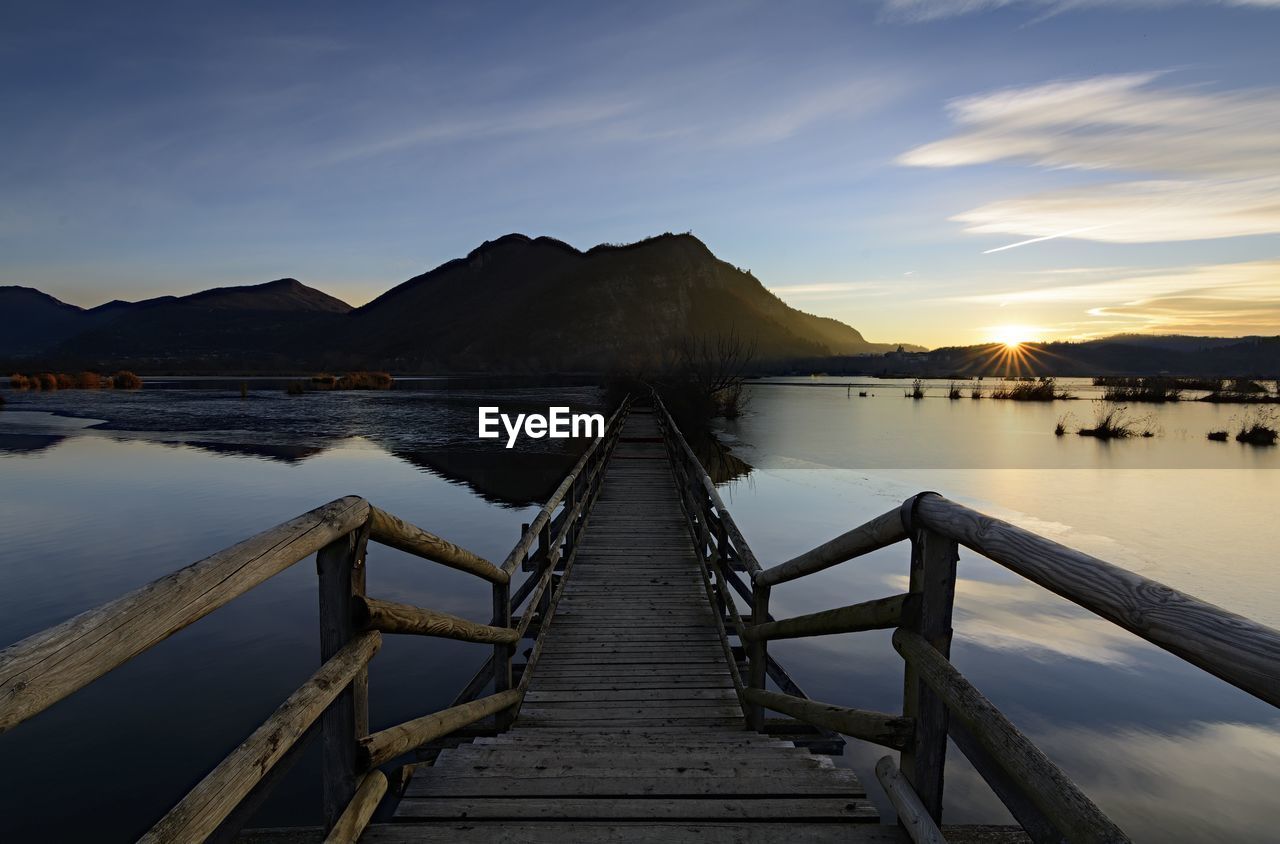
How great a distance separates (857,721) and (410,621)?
185 cm

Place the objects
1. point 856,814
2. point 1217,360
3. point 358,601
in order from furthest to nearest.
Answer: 1. point 1217,360
2. point 856,814
3. point 358,601

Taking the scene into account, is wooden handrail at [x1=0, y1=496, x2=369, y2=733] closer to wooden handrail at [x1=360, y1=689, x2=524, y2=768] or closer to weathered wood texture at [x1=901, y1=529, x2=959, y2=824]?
wooden handrail at [x1=360, y1=689, x2=524, y2=768]

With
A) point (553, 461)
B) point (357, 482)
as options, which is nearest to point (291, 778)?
point (357, 482)

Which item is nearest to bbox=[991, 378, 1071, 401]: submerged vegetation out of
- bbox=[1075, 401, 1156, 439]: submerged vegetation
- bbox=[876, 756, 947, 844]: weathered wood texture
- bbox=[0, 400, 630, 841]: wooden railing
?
bbox=[1075, 401, 1156, 439]: submerged vegetation

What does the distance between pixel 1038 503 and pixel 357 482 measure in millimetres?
21296

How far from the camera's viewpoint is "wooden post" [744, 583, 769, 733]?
448 cm

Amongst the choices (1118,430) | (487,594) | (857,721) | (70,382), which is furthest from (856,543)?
(70,382)

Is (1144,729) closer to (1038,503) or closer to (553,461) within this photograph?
(1038,503)

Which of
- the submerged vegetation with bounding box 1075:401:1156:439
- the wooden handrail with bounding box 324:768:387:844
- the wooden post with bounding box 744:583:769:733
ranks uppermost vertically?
the wooden handrail with bounding box 324:768:387:844

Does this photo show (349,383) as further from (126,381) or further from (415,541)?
(415,541)

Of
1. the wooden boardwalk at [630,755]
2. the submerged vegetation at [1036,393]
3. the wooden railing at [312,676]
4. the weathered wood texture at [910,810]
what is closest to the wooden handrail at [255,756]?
the wooden railing at [312,676]

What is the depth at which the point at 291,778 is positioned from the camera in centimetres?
680

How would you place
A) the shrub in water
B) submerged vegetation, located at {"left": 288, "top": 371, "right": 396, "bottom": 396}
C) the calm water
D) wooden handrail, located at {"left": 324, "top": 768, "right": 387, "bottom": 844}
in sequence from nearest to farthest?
1. wooden handrail, located at {"left": 324, "top": 768, "right": 387, "bottom": 844}
2. the calm water
3. the shrub in water
4. submerged vegetation, located at {"left": 288, "top": 371, "right": 396, "bottom": 396}

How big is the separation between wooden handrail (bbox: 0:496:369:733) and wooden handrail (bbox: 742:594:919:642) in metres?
1.89
